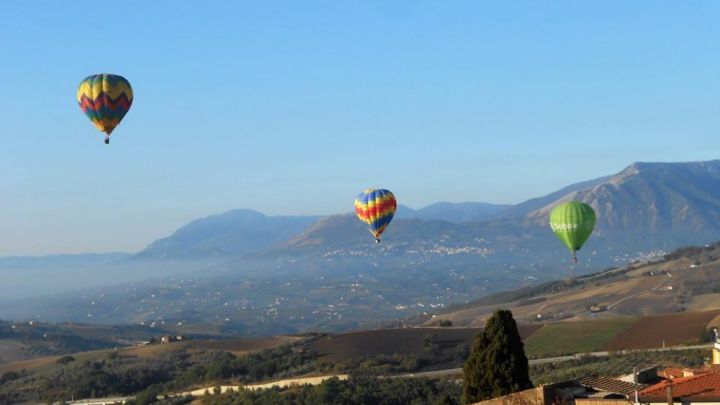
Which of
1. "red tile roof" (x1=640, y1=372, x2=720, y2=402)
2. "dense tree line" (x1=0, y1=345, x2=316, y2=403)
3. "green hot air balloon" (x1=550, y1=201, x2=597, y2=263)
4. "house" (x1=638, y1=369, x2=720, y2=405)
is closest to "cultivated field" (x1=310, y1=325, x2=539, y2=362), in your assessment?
"dense tree line" (x1=0, y1=345, x2=316, y2=403)

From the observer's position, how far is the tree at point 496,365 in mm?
44812

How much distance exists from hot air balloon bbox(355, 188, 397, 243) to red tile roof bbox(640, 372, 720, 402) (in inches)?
2292

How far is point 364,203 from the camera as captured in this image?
316ft

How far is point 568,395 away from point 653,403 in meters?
2.81

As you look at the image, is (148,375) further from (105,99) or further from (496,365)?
(496,365)

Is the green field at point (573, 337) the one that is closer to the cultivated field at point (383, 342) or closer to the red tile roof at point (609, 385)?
the cultivated field at point (383, 342)

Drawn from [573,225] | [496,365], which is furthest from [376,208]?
[496,365]

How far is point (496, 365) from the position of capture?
149ft

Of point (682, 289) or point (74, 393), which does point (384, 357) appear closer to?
point (74, 393)

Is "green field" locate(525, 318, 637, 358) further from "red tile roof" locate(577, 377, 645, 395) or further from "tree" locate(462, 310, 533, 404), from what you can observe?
"red tile roof" locate(577, 377, 645, 395)

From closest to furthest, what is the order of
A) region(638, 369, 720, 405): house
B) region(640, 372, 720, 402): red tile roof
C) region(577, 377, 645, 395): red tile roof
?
region(638, 369, 720, 405): house < region(640, 372, 720, 402): red tile roof < region(577, 377, 645, 395): red tile roof

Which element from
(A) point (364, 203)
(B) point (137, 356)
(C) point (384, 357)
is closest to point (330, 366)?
(C) point (384, 357)

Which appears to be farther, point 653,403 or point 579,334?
point 579,334

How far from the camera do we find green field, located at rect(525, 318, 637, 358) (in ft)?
358
